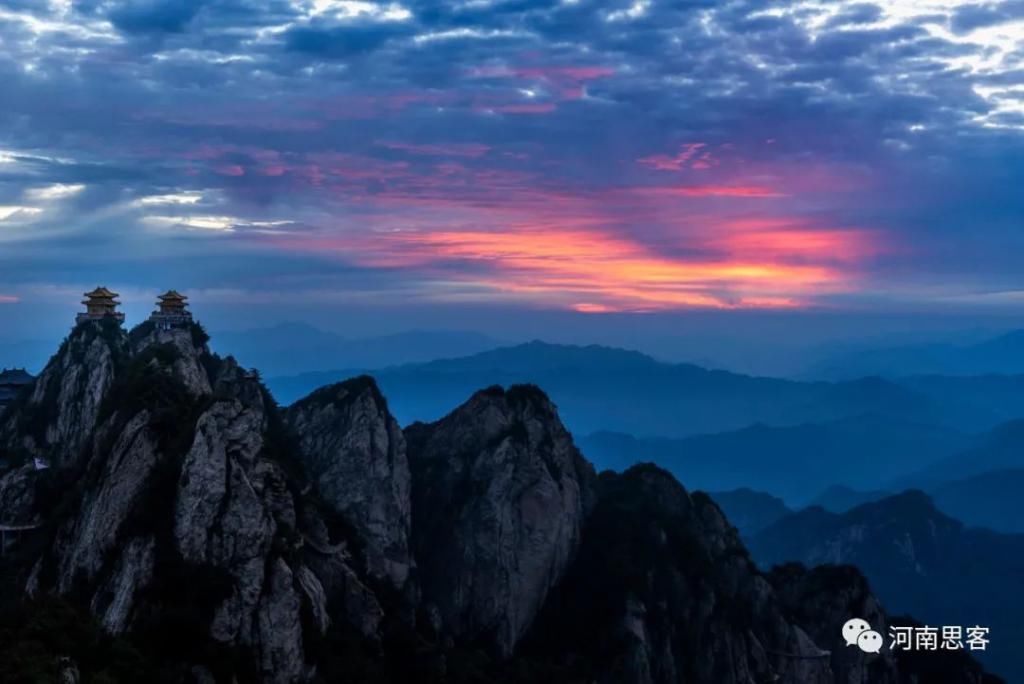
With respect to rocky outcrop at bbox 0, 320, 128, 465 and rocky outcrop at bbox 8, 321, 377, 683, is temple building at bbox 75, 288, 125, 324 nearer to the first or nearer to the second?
rocky outcrop at bbox 0, 320, 128, 465

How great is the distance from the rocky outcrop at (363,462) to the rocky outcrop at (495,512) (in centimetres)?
352

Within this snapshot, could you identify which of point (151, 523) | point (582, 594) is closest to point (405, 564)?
point (582, 594)

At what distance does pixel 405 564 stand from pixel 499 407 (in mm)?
18201

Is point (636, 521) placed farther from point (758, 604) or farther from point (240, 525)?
point (240, 525)

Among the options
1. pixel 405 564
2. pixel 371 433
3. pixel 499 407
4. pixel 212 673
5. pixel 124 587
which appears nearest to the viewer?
pixel 212 673

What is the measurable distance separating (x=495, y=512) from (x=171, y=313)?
35361mm

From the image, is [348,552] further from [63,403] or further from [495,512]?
[63,403]

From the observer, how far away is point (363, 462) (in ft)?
238

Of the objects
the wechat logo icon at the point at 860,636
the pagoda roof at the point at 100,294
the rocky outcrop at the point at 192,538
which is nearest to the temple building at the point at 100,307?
the pagoda roof at the point at 100,294

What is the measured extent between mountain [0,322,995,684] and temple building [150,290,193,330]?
1292 mm

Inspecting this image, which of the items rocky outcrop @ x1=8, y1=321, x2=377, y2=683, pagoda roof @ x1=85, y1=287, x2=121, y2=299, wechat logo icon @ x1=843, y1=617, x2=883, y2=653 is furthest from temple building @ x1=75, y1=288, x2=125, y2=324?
wechat logo icon @ x1=843, y1=617, x2=883, y2=653

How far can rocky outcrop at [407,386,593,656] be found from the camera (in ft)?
237

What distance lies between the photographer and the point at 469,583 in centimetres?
7269

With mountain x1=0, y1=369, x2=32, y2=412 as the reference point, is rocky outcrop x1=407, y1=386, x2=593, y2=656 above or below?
below
